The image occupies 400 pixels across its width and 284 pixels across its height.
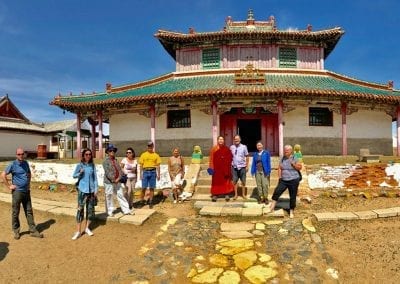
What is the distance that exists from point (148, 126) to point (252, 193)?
9236mm

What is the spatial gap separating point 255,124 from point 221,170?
9.20 metres

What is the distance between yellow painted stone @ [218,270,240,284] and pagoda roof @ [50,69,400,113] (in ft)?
33.3

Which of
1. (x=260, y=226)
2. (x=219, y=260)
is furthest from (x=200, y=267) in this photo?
(x=260, y=226)

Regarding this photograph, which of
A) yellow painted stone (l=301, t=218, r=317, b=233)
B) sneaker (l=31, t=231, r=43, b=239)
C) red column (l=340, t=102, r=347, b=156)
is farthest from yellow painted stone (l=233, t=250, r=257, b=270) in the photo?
red column (l=340, t=102, r=347, b=156)

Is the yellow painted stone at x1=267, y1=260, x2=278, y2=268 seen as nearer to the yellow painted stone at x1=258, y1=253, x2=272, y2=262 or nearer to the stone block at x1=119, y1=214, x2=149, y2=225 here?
the yellow painted stone at x1=258, y1=253, x2=272, y2=262

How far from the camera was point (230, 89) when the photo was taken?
563 inches

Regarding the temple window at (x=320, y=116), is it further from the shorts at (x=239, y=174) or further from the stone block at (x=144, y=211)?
the stone block at (x=144, y=211)

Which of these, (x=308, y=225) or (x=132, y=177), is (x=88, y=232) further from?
(x=308, y=225)

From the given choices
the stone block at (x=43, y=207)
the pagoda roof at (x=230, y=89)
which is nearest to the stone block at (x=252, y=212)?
the stone block at (x=43, y=207)

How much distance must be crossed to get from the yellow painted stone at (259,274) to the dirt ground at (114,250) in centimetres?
99

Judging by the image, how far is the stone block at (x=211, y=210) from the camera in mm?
7438

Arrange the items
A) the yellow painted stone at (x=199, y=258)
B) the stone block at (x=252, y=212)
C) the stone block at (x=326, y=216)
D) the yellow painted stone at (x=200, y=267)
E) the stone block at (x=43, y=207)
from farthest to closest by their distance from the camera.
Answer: the stone block at (x=43, y=207), the stone block at (x=252, y=212), the stone block at (x=326, y=216), the yellow painted stone at (x=199, y=258), the yellow painted stone at (x=200, y=267)

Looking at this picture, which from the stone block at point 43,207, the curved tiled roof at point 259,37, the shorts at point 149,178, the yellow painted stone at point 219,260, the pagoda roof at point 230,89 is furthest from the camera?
the curved tiled roof at point 259,37

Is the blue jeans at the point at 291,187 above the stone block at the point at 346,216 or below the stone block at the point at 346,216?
above
